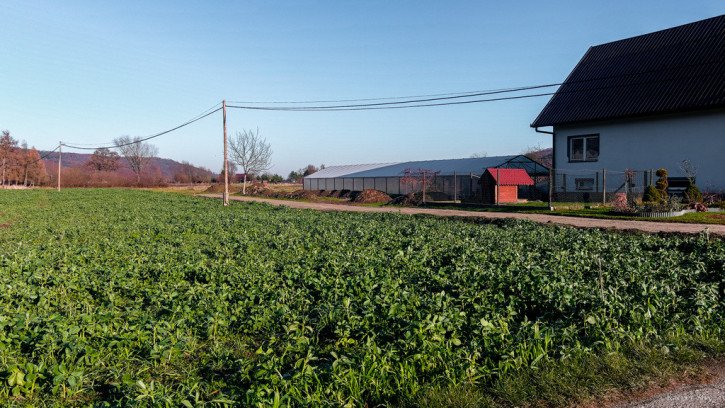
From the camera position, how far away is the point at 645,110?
85.1 feet

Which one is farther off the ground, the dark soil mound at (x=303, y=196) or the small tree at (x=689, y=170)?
the small tree at (x=689, y=170)

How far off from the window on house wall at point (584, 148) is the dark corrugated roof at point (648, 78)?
1419 mm

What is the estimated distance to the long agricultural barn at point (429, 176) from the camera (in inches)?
1367

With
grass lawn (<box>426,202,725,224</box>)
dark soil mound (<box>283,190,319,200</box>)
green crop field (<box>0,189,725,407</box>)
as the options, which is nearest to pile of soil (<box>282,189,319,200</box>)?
dark soil mound (<box>283,190,319,200</box>)

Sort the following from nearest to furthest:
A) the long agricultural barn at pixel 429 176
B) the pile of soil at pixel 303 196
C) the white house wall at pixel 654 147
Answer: the white house wall at pixel 654 147 → the long agricultural barn at pixel 429 176 → the pile of soil at pixel 303 196

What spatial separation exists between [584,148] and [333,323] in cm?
2848

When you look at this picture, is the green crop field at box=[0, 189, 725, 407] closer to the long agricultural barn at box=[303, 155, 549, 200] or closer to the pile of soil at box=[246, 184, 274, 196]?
the long agricultural barn at box=[303, 155, 549, 200]

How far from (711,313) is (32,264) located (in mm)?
10982

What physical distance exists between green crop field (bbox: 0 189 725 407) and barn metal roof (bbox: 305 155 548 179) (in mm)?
28994

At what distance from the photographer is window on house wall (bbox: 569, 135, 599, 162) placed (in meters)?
28.9

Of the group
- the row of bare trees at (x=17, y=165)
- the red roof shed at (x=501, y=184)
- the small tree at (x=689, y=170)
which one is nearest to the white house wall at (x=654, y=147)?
the small tree at (x=689, y=170)

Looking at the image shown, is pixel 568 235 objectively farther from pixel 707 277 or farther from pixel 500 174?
pixel 500 174

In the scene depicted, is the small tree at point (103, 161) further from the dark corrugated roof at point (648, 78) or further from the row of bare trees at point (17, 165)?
the dark corrugated roof at point (648, 78)

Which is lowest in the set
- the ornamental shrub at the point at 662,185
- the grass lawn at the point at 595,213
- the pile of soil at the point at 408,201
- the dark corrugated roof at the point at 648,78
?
the grass lawn at the point at 595,213
